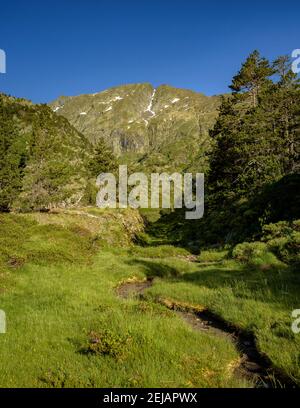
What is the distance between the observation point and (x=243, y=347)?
9883 mm

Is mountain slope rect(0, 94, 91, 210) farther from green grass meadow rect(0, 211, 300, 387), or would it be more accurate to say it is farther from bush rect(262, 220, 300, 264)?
bush rect(262, 220, 300, 264)

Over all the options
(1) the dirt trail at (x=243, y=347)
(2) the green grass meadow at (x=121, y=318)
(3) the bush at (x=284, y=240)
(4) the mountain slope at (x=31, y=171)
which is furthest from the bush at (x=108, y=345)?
(4) the mountain slope at (x=31, y=171)

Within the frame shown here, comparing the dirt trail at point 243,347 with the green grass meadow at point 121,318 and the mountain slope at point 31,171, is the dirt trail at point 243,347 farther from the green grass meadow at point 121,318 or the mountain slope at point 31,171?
the mountain slope at point 31,171

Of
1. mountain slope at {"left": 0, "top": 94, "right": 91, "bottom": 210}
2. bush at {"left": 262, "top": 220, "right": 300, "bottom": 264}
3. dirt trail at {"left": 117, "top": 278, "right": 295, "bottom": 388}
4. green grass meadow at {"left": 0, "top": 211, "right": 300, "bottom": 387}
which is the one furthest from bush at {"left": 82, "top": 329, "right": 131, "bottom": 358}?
mountain slope at {"left": 0, "top": 94, "right": 91, "bottom": 210}

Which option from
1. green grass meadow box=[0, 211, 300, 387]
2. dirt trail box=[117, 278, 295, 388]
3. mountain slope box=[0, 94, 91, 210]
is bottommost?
dirt trail box=[117, 278, 295, 388]

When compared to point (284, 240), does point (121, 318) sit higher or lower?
lower

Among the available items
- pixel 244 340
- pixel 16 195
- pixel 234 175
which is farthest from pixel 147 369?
pixel 16 195

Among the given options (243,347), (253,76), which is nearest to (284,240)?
(243,347)

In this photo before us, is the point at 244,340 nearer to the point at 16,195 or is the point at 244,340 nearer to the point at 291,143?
the point at 291,143

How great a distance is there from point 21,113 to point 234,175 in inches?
2964

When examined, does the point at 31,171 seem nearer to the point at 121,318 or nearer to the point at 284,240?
the point at 284,240

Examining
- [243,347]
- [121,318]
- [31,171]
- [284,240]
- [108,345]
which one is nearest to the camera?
[108,345]

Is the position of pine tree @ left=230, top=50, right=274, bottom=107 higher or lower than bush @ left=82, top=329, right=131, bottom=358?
higher

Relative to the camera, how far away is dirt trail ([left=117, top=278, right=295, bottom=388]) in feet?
25.9
